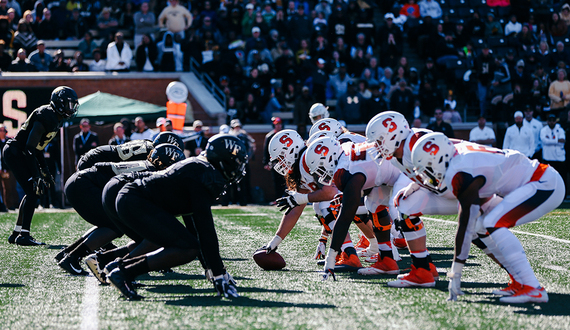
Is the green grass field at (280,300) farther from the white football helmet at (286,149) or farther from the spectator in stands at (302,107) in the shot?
the spectator in stands at (302,107)

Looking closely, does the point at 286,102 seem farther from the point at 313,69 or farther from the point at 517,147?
the point at 517,147

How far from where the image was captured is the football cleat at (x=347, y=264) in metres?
6.39

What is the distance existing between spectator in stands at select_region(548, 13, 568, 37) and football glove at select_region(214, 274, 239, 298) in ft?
56.0

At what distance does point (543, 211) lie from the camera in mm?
4879

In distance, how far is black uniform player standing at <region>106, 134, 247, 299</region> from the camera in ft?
15.9

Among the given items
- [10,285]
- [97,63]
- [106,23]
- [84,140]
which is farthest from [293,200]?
[106,23]

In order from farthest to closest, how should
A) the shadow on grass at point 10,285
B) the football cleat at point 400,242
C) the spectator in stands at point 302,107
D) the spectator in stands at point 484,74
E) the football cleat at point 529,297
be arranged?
the spectator in stands at point 484,74 → the spectator in stands at point 302,107 → the football cleat at point 400,242 → the shadow on grass at point 10,285 → the football cleat at point 529,297

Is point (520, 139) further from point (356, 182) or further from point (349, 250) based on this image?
point (356, 182)

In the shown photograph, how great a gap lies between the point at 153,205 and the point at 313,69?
11798 millimetres

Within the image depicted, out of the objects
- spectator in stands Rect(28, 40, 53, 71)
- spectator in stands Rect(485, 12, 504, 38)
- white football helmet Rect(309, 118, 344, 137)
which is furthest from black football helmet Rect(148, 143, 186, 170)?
spectator in stands Rect(485, 12, 504, 38)

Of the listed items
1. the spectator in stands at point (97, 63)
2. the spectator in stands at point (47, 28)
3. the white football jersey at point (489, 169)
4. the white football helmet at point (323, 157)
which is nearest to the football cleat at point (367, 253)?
the white football helmet at point (323, 157)

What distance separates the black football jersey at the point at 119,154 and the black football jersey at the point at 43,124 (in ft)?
5.09

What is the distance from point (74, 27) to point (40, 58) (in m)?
1.79

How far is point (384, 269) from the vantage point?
6113mm
